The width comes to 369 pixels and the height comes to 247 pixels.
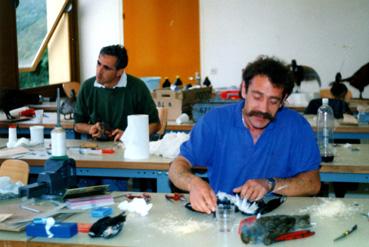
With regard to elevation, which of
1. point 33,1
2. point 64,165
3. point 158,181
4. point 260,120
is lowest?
point 158,181

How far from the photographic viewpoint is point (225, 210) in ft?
7.20

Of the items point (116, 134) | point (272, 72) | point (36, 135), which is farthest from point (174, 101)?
point (272, 72)

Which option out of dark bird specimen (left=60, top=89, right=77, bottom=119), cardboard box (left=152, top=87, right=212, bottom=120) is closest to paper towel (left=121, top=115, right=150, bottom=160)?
cardboard box (left=152, top=87, right=212, bottom=120)

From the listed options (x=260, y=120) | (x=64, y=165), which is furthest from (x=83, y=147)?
(x=260, y=120)

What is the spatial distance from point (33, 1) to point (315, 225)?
265 inches

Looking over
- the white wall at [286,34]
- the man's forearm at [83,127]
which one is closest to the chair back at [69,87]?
the white wall at [286,34]

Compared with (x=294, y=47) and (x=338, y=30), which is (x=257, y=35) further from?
(x=338, y=30)

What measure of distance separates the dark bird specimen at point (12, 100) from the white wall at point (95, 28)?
7.72 feet

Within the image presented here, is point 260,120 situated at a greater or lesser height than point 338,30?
lesser

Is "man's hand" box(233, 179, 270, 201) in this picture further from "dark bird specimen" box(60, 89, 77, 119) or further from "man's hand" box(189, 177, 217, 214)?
"dark bird specimen" box(60, 89, 77, 119)

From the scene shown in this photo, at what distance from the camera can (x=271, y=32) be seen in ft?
27.6

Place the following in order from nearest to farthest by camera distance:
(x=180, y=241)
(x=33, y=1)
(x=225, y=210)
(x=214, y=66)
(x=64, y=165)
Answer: (x=180, y=241) < (x=225, y=210) < (x=64, y=165) < (x=33, y=1) < (x=214, y=66)

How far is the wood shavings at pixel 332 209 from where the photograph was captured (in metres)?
2.35

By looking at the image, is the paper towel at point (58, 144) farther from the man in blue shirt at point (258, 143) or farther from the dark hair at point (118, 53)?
the dark hair at point (118, 53)
